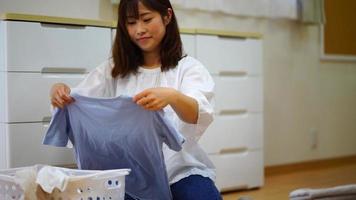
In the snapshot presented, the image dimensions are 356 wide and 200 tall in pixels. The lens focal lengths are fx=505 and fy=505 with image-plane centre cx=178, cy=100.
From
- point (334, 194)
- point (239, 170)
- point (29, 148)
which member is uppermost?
point (29, 148)

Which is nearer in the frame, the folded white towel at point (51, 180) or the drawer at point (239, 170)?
the folded white towel at point (51, 180)

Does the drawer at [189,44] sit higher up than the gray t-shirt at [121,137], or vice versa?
the drawer at [189,44]

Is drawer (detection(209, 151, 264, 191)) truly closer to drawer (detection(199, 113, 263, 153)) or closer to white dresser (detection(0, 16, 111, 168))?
drawer (detection(199, 113, 263, 153))

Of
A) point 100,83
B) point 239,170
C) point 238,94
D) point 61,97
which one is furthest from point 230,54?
point 61,97

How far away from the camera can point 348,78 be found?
340 cm

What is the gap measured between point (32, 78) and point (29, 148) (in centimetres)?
24

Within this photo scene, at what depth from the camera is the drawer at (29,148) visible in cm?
166

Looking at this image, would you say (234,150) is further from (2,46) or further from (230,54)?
(2,46)

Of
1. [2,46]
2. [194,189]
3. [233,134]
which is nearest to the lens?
[194,189]

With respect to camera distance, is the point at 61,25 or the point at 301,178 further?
the point at 301,178

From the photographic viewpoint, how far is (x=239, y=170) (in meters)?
2.35

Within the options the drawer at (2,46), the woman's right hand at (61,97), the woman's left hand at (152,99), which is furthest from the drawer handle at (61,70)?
the woman's left hand at (152,99)

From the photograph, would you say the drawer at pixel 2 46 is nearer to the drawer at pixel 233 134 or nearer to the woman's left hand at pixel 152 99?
the woman's left hand at pixel 152 99

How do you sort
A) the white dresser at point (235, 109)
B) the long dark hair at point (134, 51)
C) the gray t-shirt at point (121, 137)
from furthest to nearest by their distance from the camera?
the white dresser at point (235, 109) < the long dark hair at point (134, 51) < the gray t-shirt at point (121, 137)
